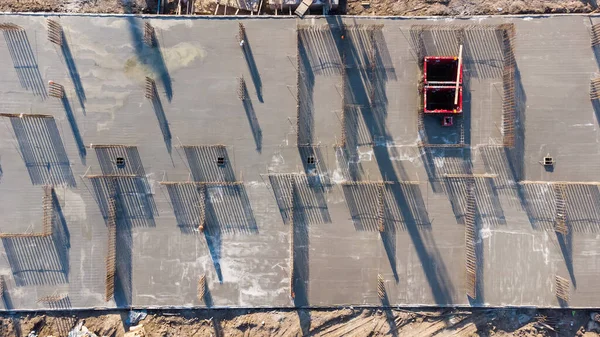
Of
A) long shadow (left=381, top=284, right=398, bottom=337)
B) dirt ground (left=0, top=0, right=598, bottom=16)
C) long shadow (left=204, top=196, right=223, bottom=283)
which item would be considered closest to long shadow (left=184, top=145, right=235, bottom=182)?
long shadow (left=204, top=196, right=223, bottom=283)

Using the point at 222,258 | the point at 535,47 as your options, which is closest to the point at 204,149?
the point at 222,258

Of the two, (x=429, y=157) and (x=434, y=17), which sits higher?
(x=434, y=17)

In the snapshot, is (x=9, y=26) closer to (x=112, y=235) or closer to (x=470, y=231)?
(x=112, y=235)

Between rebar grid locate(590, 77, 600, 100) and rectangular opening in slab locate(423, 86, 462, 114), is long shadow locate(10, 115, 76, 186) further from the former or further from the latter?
rebar grid locate(590, 77, 600, 100)

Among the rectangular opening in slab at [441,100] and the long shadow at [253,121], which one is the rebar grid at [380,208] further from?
the long shadow at [253,121]

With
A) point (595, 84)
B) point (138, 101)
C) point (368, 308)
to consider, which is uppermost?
point (138, 101)

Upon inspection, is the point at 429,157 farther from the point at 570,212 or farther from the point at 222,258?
the point at 222,258

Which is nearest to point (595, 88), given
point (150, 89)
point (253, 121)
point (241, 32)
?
point (253, 121)
